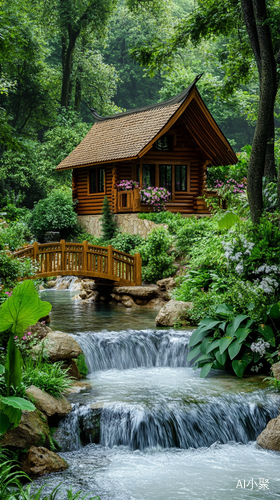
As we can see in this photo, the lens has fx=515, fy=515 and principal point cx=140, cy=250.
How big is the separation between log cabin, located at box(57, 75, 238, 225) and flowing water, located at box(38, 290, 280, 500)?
13.1 m

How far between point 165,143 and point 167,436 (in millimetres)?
17933

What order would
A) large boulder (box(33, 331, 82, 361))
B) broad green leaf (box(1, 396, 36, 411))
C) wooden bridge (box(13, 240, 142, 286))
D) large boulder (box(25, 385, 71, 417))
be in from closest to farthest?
broad green leaf (box(1, 396, 36, 411)) → large boulder (box(25, 385, 71, 417)) → large boulder (box(33, 331, 82, 361)) → wooden bridge (box(13, 240, 142, 286))

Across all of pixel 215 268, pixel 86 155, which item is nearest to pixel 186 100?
pixel 86 155

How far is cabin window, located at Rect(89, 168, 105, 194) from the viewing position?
25.4 metres

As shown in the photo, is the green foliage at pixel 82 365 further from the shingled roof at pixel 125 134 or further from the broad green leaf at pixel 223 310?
the shingled roof at pixel 125 134

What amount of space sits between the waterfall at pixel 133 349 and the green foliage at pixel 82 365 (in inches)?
10.0

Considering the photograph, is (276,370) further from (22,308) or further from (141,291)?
(141,291)

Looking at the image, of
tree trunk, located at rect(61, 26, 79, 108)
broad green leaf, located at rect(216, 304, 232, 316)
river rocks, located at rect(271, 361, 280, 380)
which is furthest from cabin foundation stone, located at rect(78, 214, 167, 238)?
tree trunk, located at rect(61, 26, 79, 108)

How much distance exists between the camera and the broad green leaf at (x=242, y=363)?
8648 millimetres

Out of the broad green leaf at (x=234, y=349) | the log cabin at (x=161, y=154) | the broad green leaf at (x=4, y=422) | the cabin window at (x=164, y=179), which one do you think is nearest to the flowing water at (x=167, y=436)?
the broad green leaf at (x=234, y=349)

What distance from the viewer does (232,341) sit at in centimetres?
880

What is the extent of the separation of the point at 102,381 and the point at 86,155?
1745 centimetres

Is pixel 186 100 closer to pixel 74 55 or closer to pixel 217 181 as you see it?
pixel 217 181

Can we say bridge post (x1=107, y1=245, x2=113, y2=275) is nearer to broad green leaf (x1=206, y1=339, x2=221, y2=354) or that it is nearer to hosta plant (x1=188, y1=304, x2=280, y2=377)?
hosta plant (x1=188, y1=304, x2=280, y2=377)
